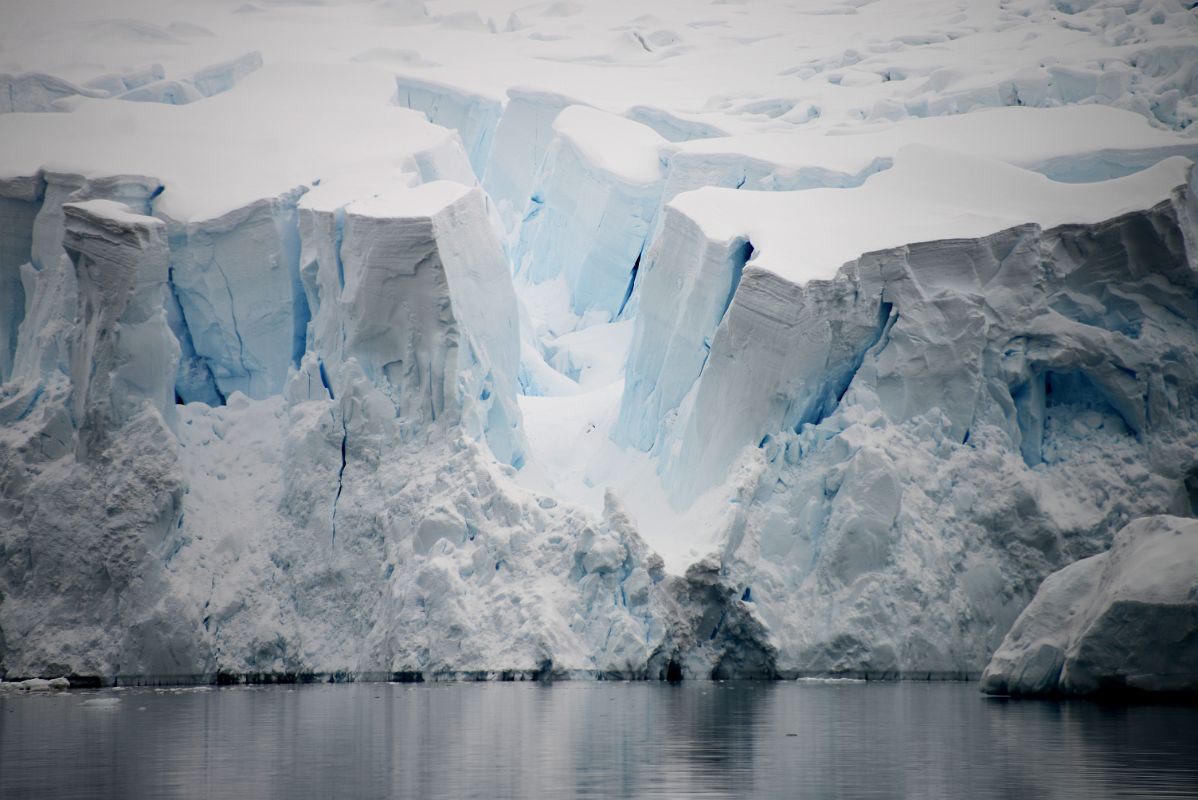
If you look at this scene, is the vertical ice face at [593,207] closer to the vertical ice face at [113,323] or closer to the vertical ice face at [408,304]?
the vertical ice face at [408,304]

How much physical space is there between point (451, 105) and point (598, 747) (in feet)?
65.1

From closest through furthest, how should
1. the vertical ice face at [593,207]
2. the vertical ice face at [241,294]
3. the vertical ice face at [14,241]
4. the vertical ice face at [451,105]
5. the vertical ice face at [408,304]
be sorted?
1. the vertical ice face at [408,304]
2. the vertical ice face at [241,294]
3. the vertical ice face at [14,241]
4. the vertical ice face at [593,207]
5. the vertical ice face at [451,105]

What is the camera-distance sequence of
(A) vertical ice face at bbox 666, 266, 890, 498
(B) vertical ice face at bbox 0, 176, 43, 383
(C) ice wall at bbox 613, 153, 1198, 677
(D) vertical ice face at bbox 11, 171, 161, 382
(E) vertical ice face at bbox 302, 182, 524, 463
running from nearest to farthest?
1. (C) ice wall at bbox 613, 153, 1198, 677
2. (A) vertical ice face at bbox 666, 266, 890, 498
3. (E) vertical ice face at bbox 302, 182, 524, 463
4. (D) vertical ice face at bbox 11, 171, 161, 382
5. (B) vertical ice face at bbox 0, 176, 43, 383

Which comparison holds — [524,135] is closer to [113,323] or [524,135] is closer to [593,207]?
[593,207]

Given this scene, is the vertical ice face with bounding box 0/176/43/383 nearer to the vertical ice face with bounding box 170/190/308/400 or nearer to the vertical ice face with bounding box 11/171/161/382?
the vertical ice face with bounding box 11/171/161/382

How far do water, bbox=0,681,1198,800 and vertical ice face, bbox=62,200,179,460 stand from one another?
13.6 feet

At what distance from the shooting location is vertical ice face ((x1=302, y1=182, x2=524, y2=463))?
1986 cm

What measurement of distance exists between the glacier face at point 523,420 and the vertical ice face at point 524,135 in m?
5.85

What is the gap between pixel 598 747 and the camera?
1130 cm

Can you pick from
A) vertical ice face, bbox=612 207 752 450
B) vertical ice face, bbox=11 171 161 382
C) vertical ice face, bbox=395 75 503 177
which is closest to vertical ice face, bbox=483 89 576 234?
vertical ice face, bbox=395 75 503 177

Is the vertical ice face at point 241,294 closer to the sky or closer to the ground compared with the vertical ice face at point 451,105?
closer to the ground

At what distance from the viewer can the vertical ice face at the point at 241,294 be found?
2086cm

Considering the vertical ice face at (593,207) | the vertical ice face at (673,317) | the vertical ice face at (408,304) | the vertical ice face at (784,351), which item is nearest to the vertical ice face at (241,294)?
the vertical ice face at (408,304)

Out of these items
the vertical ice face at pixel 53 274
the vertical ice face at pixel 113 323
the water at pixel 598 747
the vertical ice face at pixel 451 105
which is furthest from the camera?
the vertical ice face at pixel 451 105
